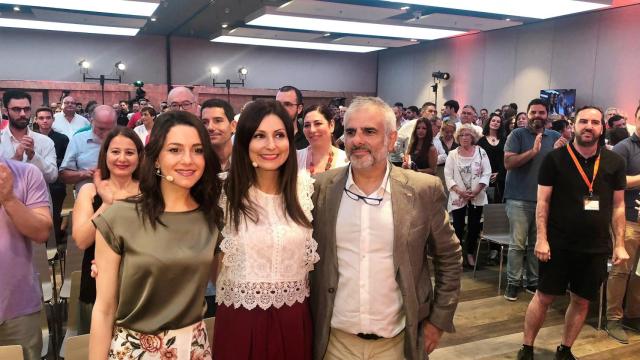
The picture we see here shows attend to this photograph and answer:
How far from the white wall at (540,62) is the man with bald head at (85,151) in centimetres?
947

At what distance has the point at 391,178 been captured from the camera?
185 centimetres

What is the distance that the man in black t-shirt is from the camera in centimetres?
304

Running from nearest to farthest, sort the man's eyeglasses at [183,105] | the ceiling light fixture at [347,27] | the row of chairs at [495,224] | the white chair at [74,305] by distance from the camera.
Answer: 1. the white chair at [74,305]
2. the man's eyeglasses at [183,105]
3. the row of chairs at [495,224]
4. the ceiling light fixture at [347,27]

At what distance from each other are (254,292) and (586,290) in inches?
92.9

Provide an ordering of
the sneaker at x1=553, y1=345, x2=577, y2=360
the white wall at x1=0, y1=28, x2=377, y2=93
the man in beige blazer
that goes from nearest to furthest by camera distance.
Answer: the man in beige blazer < the sneaker at x1=553, y1=345, x2=577, y2=360 < the white wall at x1=0, y1=28, x2=377, y2=93

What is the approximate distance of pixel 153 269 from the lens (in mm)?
1544

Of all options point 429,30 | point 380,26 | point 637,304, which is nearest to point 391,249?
point 637,304

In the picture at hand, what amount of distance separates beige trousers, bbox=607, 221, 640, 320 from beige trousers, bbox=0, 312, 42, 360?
395cm

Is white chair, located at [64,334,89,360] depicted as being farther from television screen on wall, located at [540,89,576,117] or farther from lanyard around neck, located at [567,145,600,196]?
television screen on wall, located at [540,89,576,117]

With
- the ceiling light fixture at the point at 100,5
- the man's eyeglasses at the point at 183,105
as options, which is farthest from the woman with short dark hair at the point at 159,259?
the ceiling light fixture at the point at 100,5

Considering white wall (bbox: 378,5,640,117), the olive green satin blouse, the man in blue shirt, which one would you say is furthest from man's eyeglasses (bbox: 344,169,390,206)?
white wall (bbox: 378,5,640,117)

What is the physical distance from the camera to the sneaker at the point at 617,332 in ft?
12.0

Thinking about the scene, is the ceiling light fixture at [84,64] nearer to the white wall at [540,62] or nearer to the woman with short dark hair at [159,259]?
the white wall at [540,62]

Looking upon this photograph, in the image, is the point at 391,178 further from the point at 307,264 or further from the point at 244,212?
the point at 244,212
